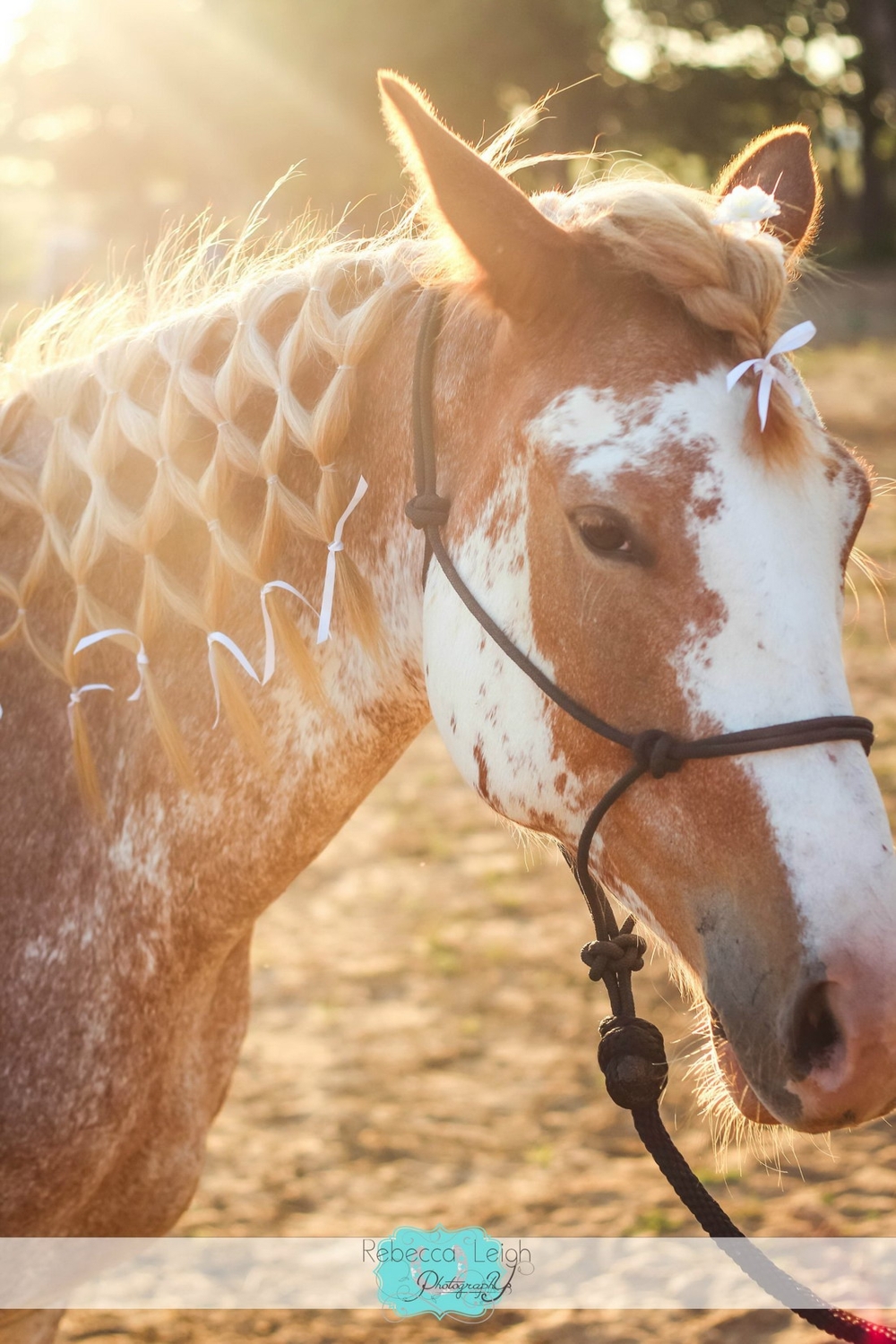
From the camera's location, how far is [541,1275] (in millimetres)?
3258

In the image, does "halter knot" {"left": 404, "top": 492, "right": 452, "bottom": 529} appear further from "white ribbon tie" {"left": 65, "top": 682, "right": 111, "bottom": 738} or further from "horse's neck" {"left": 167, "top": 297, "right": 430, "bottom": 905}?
"white ribbon tie" {"left": 65, "top": 682, "right": 111, "bottom": 738}

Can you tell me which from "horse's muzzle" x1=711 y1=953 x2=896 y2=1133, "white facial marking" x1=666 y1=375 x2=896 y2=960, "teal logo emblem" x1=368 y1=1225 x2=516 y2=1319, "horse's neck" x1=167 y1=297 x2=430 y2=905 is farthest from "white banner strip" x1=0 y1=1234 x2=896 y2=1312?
"white facial marking" x1=666 y1=375 x2=896 y2=960

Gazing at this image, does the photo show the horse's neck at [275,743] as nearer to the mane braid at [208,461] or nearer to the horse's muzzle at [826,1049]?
the mane braid at [208,461]

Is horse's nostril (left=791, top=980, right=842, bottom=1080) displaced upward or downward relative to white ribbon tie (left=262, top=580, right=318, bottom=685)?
downward

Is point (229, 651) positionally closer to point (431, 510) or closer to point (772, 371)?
point (431, 510)

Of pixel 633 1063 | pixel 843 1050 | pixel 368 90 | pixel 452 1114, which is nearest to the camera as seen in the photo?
pixel 843 1050

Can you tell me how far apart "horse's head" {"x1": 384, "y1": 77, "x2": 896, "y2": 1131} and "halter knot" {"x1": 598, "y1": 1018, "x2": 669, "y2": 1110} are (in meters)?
0.17

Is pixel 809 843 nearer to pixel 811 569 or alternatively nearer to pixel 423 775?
pixel 811 569

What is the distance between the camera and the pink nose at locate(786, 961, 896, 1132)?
1290mm

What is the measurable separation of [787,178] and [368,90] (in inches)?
1250

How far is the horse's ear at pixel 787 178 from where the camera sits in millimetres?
1876

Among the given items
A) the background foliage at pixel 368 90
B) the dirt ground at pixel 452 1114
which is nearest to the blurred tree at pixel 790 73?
the background foliage at pixel 368 90

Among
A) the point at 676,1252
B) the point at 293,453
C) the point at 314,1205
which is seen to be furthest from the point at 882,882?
the point at 314,1205

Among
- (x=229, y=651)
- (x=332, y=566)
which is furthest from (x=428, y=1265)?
(x=332, y=566)
